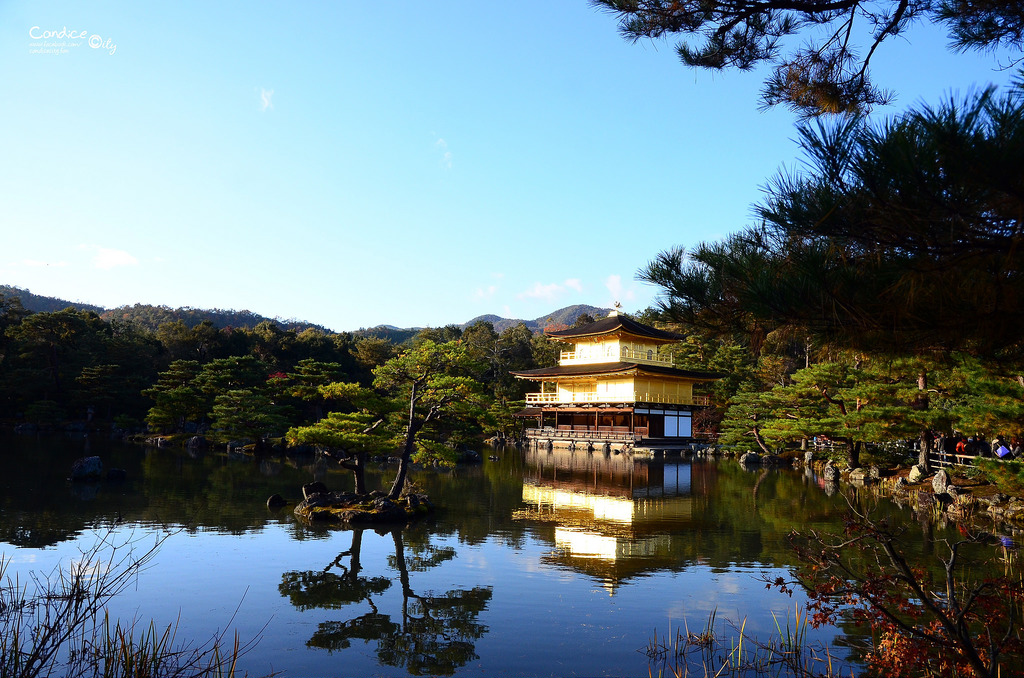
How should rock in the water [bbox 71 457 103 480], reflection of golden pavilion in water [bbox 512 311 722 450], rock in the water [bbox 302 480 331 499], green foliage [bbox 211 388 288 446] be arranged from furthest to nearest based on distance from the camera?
reflection of golden pavilion in water [bbox 512 311 722 450], green foliage [bbox 211 388 288 446], rock in the water [bbox 71 457 103 480], rock in the water [bbox 302 480 331 499]

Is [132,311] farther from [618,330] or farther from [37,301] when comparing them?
[618,330]

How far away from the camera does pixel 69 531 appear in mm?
9633

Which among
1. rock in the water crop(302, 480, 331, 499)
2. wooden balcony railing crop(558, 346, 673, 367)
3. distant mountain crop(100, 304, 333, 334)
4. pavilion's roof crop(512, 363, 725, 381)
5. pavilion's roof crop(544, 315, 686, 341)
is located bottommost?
rock in the water crop(302, 480, 331, 499)

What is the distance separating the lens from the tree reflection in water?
5.38 m

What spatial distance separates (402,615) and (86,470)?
12552mm

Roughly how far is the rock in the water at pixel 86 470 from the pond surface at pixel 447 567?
430 mm

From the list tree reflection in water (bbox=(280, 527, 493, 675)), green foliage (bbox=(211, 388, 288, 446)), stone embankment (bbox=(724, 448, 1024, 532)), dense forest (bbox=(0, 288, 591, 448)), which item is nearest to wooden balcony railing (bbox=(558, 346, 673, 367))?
dense forest (bbox=(0, 288, 591, 448))

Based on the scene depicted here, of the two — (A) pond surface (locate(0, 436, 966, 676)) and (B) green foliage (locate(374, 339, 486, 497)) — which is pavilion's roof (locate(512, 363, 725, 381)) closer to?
(A) pond surface (locate(0, 436, 966, 676))

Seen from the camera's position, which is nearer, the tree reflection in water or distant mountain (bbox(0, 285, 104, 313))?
the tree reflection in water

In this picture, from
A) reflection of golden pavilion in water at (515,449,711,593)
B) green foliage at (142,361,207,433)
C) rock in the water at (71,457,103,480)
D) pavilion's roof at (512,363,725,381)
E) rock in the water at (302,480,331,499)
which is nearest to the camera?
reflection of golden pavilion in water at (515,449,711,593)

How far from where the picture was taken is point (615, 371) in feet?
100

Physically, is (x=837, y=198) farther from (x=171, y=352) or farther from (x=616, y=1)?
(x=171, y=352)

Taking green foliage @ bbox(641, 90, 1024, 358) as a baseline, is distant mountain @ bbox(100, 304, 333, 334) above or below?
above

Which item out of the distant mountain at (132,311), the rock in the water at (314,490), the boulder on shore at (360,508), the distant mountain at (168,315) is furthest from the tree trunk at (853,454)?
the distant mountain at (132,311)
